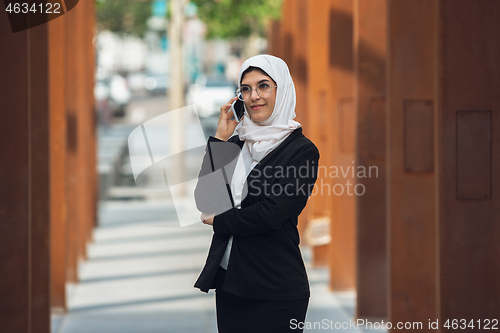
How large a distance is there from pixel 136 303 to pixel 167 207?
22.0 ft

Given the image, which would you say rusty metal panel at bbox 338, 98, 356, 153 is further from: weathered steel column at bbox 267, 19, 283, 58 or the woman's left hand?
weathered steel column at bbox 267, 19, 283, 58

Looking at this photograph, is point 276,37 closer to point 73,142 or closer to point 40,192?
point 73,142

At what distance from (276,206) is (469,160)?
1.60m

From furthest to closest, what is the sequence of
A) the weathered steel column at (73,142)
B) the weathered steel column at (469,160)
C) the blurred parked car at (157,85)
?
the blurred parked car at (157,85), the weathered steel column at (73,142), the weathered steel column at (469,160)

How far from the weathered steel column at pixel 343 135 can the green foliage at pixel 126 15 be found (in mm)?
39081

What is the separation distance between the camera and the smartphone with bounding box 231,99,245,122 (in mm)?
3049

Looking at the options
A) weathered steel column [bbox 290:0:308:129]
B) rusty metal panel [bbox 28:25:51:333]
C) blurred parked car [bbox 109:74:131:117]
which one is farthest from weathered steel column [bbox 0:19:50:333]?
blurred parked car [bbox 109:74:131:117]

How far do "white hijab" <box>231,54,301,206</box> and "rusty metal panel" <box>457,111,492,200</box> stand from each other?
1345 millimetres

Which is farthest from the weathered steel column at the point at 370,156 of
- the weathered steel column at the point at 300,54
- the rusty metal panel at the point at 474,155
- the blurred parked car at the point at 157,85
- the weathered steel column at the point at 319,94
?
the blurred parked car at the point at 157,85

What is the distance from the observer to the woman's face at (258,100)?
9.49ft

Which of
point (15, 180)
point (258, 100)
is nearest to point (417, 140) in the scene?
point (258, 100)

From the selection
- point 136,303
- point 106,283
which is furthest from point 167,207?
point 136,303

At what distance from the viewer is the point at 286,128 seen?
289 centimetres

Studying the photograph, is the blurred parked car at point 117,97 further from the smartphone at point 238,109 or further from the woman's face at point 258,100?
the woman's face at point 258,100
